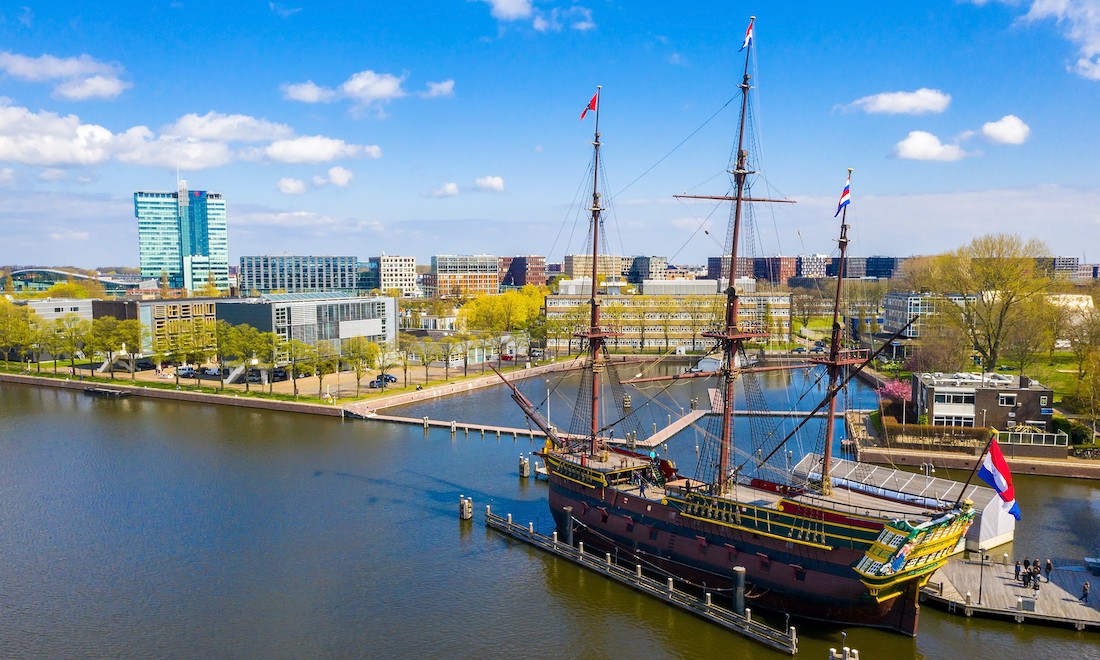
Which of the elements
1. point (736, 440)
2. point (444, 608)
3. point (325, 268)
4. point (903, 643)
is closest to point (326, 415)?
point (736, 440)

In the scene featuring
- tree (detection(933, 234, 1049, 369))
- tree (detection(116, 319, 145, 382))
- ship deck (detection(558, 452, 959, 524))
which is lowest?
ship deck (detection(558, 452, 959, 524))

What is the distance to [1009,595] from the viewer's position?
82.5ft

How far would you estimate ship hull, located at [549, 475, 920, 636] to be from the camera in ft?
78.0

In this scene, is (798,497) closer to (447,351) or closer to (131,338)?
(447,351)

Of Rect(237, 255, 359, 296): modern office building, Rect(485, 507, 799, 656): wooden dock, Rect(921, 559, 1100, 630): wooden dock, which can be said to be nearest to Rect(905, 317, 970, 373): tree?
Rect(921, 559, 1100, 630): wooden dock

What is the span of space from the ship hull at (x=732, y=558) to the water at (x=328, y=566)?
3.55ft

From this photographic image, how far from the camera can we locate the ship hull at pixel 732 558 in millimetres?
23766

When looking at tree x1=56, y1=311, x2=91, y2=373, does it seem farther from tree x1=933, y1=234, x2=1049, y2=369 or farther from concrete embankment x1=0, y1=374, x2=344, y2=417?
tree x1=933, y1=234, x2=1049, y2=369

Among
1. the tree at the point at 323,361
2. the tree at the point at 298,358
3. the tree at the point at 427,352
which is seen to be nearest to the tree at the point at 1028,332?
the tree at the point at 427,352

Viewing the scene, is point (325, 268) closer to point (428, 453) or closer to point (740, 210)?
point (428, 453)

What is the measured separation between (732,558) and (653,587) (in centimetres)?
318

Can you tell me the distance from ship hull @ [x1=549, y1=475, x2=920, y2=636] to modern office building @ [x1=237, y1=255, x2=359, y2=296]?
167910 mm

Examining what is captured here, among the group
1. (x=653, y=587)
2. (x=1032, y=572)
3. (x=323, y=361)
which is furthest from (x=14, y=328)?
(x=1032, y=572)

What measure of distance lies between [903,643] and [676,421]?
3258 centimetres
